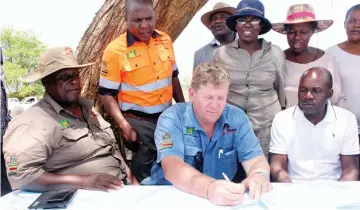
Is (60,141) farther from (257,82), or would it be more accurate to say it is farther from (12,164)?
(257,82)

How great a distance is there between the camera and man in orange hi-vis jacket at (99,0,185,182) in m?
2.98

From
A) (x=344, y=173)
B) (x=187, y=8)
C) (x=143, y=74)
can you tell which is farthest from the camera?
(x=187, y=8)

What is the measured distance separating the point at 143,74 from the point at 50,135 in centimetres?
97

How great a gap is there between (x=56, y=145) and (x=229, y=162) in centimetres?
106

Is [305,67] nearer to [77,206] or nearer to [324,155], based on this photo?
[324,155]

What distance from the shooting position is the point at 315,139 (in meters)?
2.64

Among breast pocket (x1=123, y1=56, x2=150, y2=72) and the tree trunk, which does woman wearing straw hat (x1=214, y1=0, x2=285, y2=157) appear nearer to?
breast pocket (x1=123, y1=56, x2=150, y2=72)

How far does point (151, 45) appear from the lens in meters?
3.15

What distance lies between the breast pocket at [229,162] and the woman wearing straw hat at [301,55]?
90 cm

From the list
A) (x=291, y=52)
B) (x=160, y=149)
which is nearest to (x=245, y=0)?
(x=291, y=52)

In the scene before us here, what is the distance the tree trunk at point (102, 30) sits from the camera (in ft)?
12.6

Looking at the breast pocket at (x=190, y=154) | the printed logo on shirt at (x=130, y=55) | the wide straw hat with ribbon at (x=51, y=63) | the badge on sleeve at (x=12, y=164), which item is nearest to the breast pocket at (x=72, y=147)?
the badge on sleeve at (x=12, y=164)

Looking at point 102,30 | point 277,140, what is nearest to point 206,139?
point 277,140

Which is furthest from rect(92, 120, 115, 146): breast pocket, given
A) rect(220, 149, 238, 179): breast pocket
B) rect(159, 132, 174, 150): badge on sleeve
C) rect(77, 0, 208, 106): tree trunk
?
rect(77, 0, 208, 106): tree trunk
